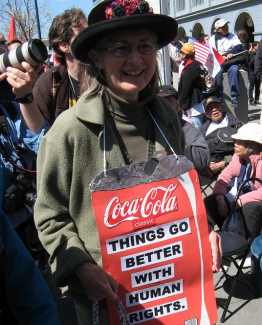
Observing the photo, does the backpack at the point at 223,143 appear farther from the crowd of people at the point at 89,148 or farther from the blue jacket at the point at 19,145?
the crowd of people at the point at 89,148

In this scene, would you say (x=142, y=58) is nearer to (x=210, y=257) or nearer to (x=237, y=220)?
(x=210, y=257)

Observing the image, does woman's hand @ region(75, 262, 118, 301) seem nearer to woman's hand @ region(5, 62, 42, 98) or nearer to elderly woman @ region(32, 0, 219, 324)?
elderly woman @ region(32, 0, 219, 324)

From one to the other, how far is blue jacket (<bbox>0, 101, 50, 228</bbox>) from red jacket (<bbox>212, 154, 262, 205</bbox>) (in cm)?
206

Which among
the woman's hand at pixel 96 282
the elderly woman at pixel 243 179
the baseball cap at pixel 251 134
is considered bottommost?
the elderly woman at pixel 243 179

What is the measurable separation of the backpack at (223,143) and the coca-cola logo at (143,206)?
3202mm

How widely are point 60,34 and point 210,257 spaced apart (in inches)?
80.0

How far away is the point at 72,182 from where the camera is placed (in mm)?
1453

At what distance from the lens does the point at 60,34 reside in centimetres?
280

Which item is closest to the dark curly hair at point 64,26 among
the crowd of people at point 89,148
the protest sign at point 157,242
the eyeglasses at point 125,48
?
the crowd of people at point 89,148

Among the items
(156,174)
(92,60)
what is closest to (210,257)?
(156,174)

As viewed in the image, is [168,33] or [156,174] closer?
[156,174]

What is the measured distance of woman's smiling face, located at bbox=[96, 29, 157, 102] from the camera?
149 cm

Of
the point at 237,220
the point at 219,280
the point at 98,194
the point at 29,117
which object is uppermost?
the point at 29,117

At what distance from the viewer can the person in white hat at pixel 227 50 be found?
803 cm
